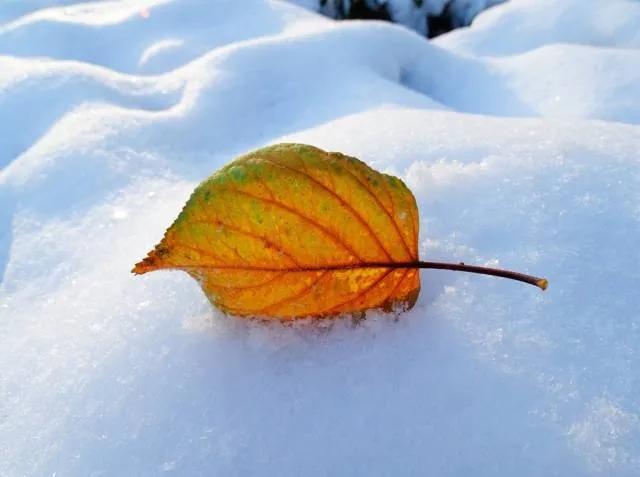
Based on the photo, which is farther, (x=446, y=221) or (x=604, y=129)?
(x=604, y=129)

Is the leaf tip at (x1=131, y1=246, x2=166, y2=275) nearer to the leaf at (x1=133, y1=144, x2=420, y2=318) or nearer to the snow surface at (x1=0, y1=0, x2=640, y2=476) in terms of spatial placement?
the leaf at (x1=133, y1=144, x2=420, y2=318)

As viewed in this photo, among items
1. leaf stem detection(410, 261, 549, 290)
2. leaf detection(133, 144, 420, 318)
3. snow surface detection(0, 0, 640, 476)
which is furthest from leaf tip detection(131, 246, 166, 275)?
leaf stem detection(410, 261, 549, 290)

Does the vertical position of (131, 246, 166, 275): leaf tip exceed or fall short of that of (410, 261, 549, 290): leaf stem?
it exceeds it

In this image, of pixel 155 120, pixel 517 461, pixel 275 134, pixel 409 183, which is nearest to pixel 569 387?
pixel 517 461

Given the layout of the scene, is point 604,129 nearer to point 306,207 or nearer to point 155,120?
point 306,207

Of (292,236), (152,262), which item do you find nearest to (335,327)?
(292,236)

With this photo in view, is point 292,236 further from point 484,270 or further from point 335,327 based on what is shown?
point 484,270
